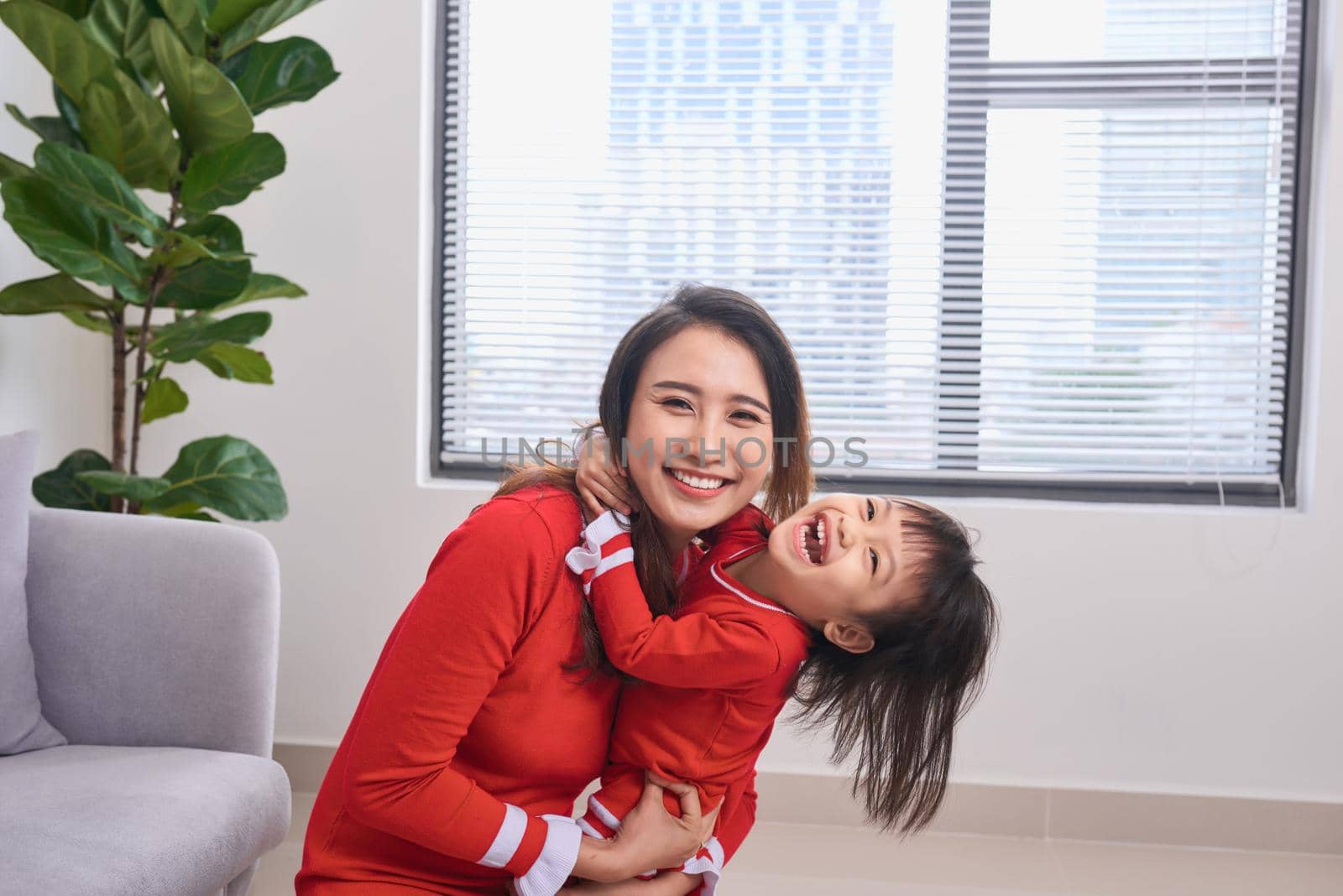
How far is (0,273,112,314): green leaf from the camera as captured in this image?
2.01 m

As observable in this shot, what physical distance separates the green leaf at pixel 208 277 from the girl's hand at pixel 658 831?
140 centimetres

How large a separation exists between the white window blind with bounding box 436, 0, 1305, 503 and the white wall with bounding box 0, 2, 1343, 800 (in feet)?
0.53

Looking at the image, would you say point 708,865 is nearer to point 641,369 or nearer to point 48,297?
point 641,369

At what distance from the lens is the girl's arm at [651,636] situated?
43.2 inches

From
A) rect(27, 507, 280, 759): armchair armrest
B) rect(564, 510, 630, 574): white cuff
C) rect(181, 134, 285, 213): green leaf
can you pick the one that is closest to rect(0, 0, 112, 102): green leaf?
rect(181, 134, 285, 213): green leaf

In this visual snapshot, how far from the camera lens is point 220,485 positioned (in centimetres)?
209

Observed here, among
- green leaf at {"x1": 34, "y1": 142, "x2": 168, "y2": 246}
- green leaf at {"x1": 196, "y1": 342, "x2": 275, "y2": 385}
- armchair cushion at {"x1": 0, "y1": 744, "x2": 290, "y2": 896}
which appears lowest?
armchair cushion at {"x1": 0, "y1": 744, "x2": 290, "y2": 896}

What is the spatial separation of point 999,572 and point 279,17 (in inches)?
78.6

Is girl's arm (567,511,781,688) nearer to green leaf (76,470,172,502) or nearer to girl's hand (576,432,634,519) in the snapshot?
girl's hand (576,432,634,519)

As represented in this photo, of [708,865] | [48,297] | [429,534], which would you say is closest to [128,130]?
[48,297]

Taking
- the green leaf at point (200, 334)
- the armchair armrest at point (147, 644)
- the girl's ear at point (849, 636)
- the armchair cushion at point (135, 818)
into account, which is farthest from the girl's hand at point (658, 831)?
the green leaf at point (200, 334)

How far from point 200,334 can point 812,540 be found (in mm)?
1372

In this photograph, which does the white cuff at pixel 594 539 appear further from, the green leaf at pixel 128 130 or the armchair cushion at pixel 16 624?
the green leaf at pixel 128 130

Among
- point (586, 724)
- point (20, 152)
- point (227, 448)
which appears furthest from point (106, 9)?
point (586, 724)
